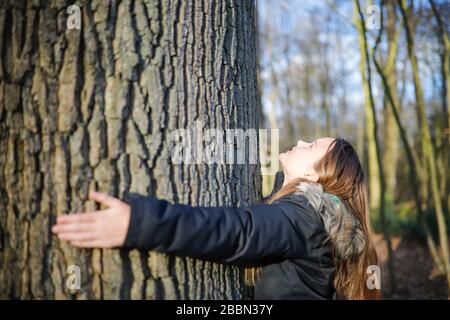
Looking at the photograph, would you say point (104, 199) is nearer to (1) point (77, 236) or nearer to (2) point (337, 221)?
(1) point (77, 236)

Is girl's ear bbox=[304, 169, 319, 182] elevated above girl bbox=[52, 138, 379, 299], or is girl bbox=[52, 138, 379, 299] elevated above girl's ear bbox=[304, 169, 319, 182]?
girl's ear bbox=[304, 169, 319, 182]

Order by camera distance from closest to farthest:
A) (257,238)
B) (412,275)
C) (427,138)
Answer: (257,238) < (427,138) < (412,275)

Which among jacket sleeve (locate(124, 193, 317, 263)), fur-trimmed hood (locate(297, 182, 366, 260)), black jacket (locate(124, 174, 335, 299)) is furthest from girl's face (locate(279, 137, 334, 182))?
jacket sleeve (locate(124, 193, 317, 263))

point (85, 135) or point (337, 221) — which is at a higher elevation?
point (85, 135)

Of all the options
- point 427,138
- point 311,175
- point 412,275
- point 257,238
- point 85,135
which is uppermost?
point 427,138

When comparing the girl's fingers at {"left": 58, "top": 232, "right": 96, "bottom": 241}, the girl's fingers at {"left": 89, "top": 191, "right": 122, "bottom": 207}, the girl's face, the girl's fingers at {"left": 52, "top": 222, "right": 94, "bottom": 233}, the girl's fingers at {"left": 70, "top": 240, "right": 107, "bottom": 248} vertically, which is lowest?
the girl's fingers at {"left": 70, "top": 240, "right": 107, "bottom": 248}

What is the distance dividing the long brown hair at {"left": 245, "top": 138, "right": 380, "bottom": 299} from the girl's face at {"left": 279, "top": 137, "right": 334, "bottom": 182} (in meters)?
0.03

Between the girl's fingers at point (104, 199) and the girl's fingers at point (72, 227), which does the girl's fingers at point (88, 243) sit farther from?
the girl's fingers at point (104, 199)

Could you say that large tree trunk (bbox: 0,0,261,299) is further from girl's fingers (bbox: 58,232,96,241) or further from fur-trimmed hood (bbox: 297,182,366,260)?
fur-trimmed hood (bbox: 297,182,366,260)

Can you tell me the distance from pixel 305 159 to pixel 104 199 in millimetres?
1232

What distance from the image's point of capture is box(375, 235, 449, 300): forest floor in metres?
6.33

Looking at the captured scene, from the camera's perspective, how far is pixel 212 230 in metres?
1.60

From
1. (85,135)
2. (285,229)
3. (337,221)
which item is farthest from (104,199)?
(337,221)

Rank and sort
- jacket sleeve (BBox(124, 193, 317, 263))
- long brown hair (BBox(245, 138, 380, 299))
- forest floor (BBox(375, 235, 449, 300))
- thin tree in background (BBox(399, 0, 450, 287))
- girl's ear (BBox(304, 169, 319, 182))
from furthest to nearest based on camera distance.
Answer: forest floor (BBox(375, 235, 449, 300)) → thin tree in background (BBox(399, 0, 450, 287)) → girl's ear (BBox(304, 169, 319, 182)) → long brown hair (BBox(245, 138, 380, 299)) → jacket sleeve (BBox(124, 193, 317, 263))
